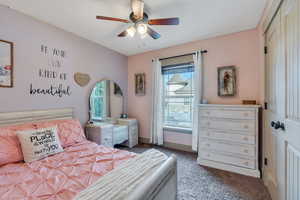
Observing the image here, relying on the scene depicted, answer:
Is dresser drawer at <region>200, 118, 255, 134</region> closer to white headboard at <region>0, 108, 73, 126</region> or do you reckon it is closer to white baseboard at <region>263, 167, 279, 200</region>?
white baseboard at <region>263, 167, 279, 200</region>

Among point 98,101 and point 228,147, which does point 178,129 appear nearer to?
point 228,147

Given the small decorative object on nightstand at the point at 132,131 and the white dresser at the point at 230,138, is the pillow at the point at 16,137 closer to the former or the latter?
the small decorative object on nightstand at the point at 132,131

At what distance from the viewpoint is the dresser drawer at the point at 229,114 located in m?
2.17

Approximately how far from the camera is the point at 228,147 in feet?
7.61

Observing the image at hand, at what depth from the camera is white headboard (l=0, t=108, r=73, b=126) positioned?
184 cm

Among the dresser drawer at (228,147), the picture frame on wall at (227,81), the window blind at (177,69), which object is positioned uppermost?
the window blind at (177,69)

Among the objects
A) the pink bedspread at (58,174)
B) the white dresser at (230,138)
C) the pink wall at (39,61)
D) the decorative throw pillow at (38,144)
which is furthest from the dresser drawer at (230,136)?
the pink wall at (39,61)

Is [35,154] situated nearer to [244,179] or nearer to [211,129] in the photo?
[211,129]

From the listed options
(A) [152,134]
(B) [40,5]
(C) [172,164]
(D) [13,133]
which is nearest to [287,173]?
(C) [172,164]

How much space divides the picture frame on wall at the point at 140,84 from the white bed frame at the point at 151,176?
71.9 inches

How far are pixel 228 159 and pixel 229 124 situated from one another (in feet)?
1.99

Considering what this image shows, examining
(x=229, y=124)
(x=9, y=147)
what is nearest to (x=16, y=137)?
(x=9, y=147)

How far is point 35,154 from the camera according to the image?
1.58 m

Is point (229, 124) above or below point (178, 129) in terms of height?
above
